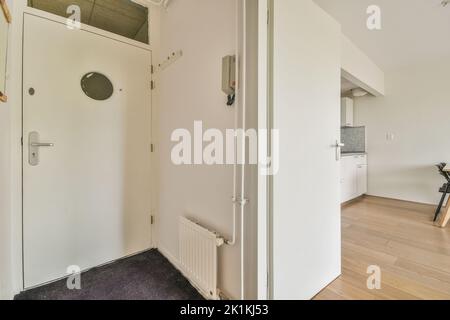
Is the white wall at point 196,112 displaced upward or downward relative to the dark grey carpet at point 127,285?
upward

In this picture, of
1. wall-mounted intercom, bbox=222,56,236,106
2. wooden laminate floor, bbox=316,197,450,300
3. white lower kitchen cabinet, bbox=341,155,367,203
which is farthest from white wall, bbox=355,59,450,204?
wall-mounted intercom, bbox=222,56,236,106

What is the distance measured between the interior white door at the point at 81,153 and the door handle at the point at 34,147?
2 cm

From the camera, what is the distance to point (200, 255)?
4.65 feet

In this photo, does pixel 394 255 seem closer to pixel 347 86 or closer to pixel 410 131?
pixel 410 131

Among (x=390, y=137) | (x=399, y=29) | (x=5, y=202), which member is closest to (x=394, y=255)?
(x=399, y=29)

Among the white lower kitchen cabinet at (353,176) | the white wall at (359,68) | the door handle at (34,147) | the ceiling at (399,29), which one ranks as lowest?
the white lower kitchen cabinet at (353,176)

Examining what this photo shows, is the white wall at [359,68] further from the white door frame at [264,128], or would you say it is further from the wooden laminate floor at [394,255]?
the wooden laminate floor at [394,255]

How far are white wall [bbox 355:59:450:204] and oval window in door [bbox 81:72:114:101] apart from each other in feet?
16.0

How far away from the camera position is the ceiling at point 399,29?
2.01 meters

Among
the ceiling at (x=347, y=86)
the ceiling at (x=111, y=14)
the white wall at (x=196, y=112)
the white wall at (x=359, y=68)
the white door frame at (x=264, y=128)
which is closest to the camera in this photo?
the white door frame at (x=264, y=128)

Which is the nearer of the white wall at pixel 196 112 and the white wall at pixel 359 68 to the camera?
the white wall at pixel 196 112

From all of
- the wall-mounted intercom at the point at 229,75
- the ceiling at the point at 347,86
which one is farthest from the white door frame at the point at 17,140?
the ceiling at the point at 347,86
